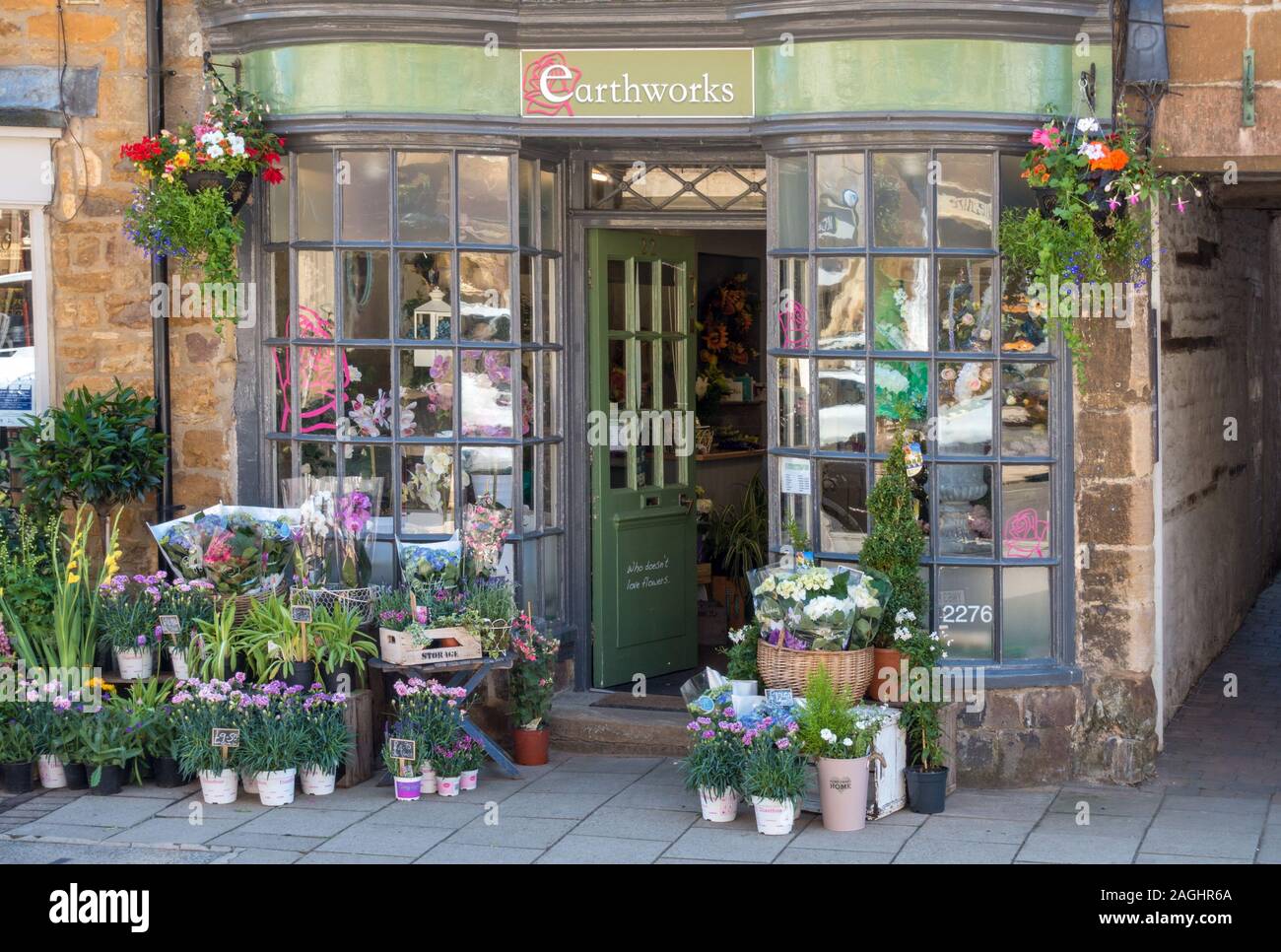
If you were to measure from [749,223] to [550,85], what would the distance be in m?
1.42

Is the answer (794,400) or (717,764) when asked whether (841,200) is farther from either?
(717,764)

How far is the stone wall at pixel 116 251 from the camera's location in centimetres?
916

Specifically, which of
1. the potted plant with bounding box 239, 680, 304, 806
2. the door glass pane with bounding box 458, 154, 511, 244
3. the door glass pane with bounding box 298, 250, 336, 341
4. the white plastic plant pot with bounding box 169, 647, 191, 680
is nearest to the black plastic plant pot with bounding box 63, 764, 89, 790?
the white plastic plant pot with bounding box 169, 647, 191, 680

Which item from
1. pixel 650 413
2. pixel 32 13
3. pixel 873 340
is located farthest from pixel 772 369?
pixel 32 13

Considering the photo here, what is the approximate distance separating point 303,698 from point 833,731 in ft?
8.16

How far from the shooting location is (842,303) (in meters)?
8.51

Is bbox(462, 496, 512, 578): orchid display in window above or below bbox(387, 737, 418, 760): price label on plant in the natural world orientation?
above

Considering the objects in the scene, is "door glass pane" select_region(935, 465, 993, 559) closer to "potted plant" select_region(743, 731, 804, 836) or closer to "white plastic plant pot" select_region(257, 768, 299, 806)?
"potted plant" select_region(743, 731, 804, 836)

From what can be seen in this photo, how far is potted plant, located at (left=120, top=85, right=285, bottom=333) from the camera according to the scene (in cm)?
855

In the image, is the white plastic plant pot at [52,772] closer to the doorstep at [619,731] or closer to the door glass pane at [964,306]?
the doorstep at [619,731]

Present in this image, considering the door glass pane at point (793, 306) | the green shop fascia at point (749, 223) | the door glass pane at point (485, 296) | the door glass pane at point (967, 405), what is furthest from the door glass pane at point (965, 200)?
the door glass pane at point (485, 296)

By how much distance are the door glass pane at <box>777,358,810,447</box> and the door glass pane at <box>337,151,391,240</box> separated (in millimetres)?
2125

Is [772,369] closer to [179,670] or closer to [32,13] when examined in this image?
[179,670]

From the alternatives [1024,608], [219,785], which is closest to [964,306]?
[1024,608]
